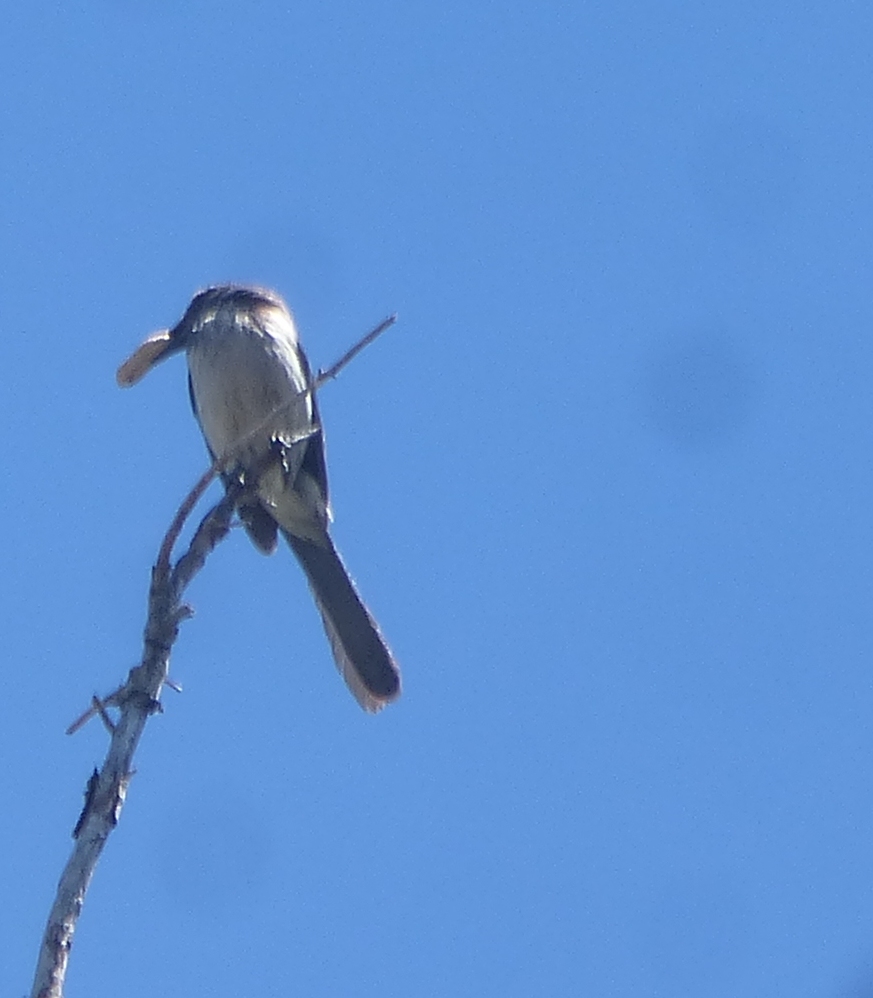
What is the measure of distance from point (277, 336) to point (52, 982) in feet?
14.2

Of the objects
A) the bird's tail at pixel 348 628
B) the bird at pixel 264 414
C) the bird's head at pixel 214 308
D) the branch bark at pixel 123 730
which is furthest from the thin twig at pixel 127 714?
the bird's head at pixel 214 308

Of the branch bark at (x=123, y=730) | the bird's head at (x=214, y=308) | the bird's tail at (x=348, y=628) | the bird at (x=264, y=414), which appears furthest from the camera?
the bird's head at (x=214, y=308)

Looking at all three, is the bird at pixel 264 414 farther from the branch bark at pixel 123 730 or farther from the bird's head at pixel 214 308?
the branch bark at pixel 123 730

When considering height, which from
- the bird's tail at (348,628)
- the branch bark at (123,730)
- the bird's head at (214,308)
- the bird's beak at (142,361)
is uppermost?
the bird's head at (214,308)

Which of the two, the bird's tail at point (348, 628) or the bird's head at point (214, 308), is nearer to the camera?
the bird's tail at point (348, 628)

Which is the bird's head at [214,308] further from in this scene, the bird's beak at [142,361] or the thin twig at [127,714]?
the thin twig at [127,714]

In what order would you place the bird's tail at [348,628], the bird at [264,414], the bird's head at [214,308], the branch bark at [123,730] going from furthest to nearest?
1. the bird's head at [214,308]
2. the bird at [264,414]
3. the bird's tail at [348,628]
4. the branch bark at [123,730]

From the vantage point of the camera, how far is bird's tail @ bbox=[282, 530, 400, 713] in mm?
6027

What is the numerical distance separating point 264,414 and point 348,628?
3.95 feet

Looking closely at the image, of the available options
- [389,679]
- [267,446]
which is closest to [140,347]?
[267,446]

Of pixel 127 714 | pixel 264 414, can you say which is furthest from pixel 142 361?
pixel 127 714

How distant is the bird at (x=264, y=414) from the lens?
6.66 m

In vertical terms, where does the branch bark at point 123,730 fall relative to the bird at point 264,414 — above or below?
below

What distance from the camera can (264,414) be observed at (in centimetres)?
713
